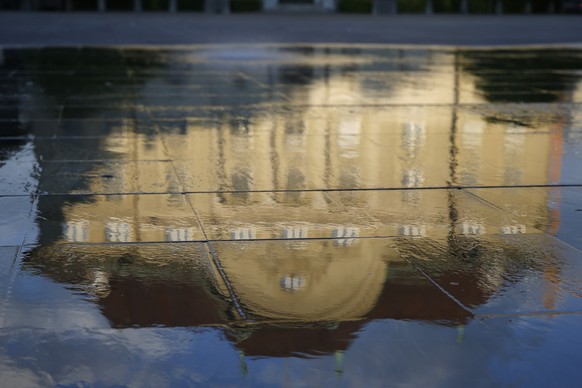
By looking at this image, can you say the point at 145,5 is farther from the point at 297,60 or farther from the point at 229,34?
the point at 297,60

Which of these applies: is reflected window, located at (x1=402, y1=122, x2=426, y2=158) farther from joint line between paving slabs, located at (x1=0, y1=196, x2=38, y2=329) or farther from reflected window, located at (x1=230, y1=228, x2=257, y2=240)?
joint line between paving slabs, located at (x1=0, y1=196, x2=38, y2=329)

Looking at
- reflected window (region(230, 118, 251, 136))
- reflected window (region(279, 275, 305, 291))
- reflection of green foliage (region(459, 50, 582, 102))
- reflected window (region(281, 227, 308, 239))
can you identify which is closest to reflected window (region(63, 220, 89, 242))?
reflected window (region(281, 227, 308, 239))

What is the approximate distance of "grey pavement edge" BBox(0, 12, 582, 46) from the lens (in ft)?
97.6

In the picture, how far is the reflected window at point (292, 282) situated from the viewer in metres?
5.50

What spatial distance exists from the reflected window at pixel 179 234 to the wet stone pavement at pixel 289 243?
0.8 inches

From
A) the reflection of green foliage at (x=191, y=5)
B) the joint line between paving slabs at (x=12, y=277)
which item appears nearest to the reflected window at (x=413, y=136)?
the joint line between paving slabs at (x=12, y=277)

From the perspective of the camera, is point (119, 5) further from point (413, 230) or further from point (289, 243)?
point (289, 243)

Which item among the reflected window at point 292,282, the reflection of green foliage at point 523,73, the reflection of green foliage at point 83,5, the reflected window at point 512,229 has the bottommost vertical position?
the reflected window at point 292,282

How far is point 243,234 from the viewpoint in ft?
21.8

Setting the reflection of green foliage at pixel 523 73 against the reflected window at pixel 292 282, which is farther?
the reflection of green foliage at pixel 523 73

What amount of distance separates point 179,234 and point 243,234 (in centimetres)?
42

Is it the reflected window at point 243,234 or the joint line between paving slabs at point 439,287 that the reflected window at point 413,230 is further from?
the reflected window at point 243,234

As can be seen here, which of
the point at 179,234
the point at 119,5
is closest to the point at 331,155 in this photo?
the point at 179,234

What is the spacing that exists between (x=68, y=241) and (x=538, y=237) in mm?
3071
